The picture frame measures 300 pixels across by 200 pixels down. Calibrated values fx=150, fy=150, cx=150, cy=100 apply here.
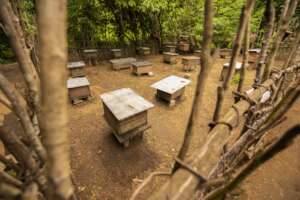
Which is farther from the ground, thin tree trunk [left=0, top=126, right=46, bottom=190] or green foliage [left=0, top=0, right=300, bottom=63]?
green foliage [left=0, top=0, right=300, bottom=63]

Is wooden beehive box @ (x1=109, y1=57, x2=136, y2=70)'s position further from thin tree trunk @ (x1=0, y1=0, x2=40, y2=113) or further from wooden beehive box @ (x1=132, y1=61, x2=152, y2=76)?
thin tree trunk @ (x1=0, y1=0, x2=40, y2=113)

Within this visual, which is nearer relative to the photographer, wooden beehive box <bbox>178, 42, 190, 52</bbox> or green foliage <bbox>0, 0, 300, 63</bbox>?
green foliage <bbox>0, 0, 300, 63</bbox>

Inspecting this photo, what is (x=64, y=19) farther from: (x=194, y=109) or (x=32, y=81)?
(x=32, y=81)

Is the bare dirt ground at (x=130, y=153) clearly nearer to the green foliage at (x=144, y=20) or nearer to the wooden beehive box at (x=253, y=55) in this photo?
the wooden beehive box at (x=253, y=55)

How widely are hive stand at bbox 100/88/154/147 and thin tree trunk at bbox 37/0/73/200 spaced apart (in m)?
2.69

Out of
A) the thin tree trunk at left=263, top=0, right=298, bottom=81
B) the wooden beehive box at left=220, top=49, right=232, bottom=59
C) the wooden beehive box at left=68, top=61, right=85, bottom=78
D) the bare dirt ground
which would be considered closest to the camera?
the thin tree trunk at left=263, top=0, right=298, bottom=81

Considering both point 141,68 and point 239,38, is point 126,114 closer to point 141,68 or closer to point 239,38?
point 239,38

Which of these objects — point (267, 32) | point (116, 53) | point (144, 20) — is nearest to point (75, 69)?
point (116, 53)

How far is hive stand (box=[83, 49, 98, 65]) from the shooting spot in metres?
9.45

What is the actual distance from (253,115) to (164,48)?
12690 mm

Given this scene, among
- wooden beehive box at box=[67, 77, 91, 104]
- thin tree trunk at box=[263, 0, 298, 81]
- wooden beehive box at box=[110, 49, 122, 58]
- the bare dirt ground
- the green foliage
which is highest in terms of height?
the green foliage

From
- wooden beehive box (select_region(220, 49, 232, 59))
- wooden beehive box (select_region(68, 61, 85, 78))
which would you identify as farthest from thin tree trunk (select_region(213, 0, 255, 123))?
wooden beehive box (select_region(220, 49, 232, 59))

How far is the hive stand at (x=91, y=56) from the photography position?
9.45 meters

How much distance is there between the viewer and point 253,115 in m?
1.93
